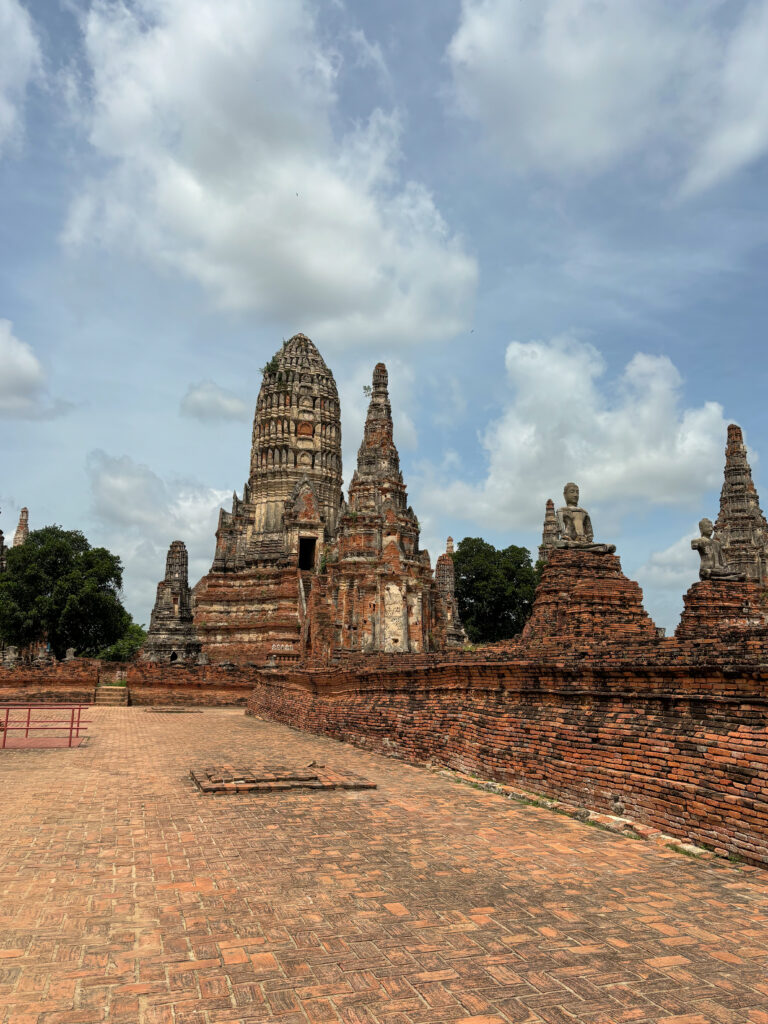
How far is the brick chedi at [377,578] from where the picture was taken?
24469mm

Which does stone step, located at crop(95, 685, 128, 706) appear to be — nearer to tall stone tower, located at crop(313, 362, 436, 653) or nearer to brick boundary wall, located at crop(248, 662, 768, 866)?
tall stone tower, located at crop(313, 362, 436, 653)

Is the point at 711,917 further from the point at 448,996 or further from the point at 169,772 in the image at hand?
the point at 169,772

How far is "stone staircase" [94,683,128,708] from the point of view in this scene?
25062mm

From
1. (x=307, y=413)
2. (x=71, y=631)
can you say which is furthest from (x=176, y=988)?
(x=307, y=413)

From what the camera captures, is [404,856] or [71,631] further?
[71,631]

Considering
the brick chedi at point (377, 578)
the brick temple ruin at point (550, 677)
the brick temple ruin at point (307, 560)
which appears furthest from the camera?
the brick temple ruin at point (307, 560)

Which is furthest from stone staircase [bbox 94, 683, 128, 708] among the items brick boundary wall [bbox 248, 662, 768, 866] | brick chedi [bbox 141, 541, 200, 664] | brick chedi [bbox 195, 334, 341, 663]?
brick boundary wall [bbox 248, 662, 768, 866]

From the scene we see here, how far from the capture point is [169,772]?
400 inches

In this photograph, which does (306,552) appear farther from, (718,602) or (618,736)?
(618,736)

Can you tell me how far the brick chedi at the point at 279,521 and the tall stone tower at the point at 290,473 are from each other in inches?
2.2

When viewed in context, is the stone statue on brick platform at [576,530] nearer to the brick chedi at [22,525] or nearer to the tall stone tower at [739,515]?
the tall stone tower at [739,515]

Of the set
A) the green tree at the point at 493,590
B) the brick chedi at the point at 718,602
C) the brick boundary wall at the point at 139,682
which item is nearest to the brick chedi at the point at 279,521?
the brick boundary wall at the point at 139,682

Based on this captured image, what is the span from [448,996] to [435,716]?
7.42 m

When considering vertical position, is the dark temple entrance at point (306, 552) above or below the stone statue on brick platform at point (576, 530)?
above
